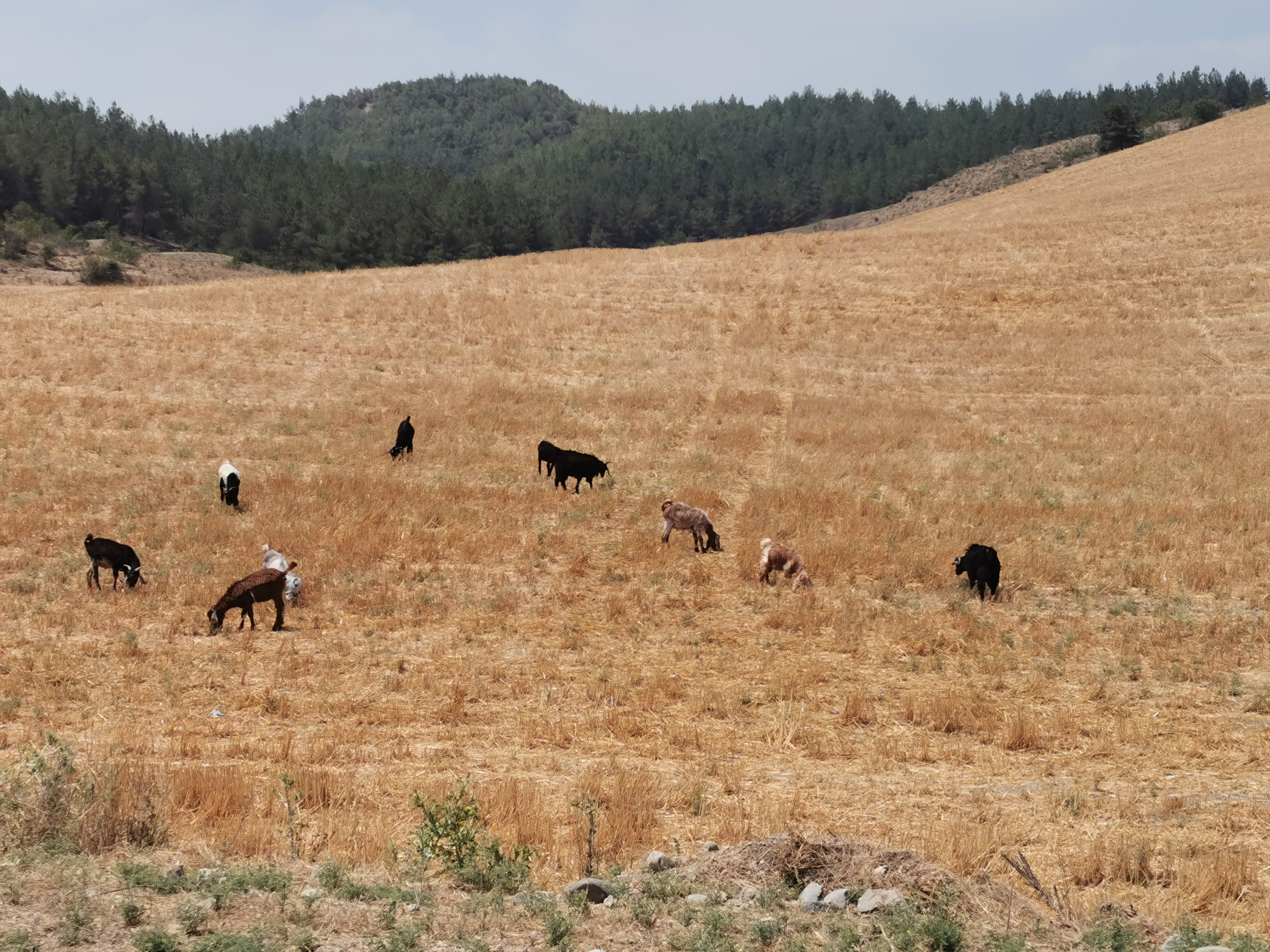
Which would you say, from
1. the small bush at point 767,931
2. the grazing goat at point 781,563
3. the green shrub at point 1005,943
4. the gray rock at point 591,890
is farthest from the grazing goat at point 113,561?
the green shrub at point 1005,943

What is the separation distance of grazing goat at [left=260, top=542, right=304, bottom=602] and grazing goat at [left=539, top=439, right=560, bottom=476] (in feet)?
25.3

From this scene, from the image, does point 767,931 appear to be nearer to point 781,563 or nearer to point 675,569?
point 781,563

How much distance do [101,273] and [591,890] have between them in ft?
282

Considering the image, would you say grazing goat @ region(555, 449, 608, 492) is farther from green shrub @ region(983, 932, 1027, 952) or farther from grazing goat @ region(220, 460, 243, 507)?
green shrub @ region(983, 932, 1027, 952)

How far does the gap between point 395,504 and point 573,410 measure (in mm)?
10208

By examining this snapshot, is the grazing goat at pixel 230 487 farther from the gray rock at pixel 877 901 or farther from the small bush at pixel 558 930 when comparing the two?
the gray rock at pixel 877 901

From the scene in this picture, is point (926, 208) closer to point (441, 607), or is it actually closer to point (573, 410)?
point (573, 410)

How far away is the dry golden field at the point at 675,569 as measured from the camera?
9461mm

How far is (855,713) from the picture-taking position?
40.1ft

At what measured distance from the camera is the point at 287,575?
53.1 ft

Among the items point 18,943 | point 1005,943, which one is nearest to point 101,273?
point 18,943

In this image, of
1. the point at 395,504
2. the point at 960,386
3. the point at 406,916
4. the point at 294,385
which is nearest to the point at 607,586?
the point at 395,504

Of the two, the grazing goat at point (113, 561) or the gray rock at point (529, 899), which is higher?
the grazing goat at point (113, 561)

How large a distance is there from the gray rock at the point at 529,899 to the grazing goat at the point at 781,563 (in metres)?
11.0
